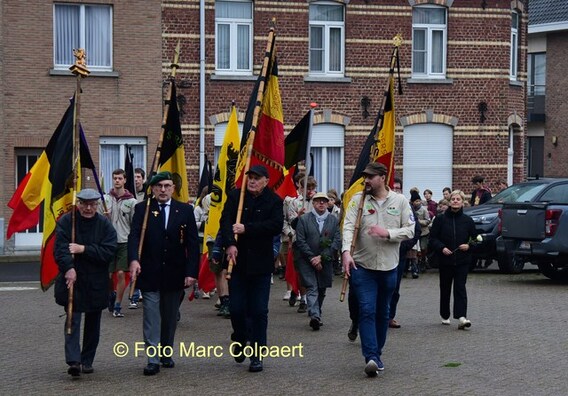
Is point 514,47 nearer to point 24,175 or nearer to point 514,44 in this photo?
point 514,44

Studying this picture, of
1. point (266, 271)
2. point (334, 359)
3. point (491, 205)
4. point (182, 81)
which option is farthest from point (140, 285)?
point (182, 81)

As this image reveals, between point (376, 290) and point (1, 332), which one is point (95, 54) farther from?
point (376, 290)

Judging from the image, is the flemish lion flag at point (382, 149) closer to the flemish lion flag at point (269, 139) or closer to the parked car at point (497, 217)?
the flemish lion flag at point (269, 139)

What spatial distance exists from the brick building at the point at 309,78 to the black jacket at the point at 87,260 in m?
16.0

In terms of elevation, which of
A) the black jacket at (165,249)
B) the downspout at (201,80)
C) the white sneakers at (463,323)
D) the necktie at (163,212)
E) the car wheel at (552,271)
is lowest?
the car wheel at (552,271)

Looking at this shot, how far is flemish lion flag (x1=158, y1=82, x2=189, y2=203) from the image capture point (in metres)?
12.2

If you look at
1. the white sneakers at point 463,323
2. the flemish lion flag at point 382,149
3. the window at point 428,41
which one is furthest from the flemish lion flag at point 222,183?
the window at point 428,41

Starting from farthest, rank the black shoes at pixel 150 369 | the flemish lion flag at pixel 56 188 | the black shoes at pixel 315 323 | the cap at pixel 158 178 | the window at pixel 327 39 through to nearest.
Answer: the window at pixel 327 39
the black shoes at pixel 315 323
the flemish lion flag at pixel 56 188
the cap at pixel 158 178
the black shoes at pixel 150 369

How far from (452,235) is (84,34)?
1484cm

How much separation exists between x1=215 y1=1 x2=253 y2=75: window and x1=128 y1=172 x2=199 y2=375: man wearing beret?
54.6ft

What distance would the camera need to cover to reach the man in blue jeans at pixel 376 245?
10.4 metres

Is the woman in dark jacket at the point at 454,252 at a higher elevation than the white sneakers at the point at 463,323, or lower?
higher

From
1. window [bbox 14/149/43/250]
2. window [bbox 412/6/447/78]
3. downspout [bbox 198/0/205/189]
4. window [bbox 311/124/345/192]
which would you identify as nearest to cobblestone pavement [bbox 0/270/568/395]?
window [bbox 14/149/43/250]

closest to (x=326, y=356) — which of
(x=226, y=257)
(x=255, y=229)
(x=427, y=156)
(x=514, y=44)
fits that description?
(x=226, y=257)
